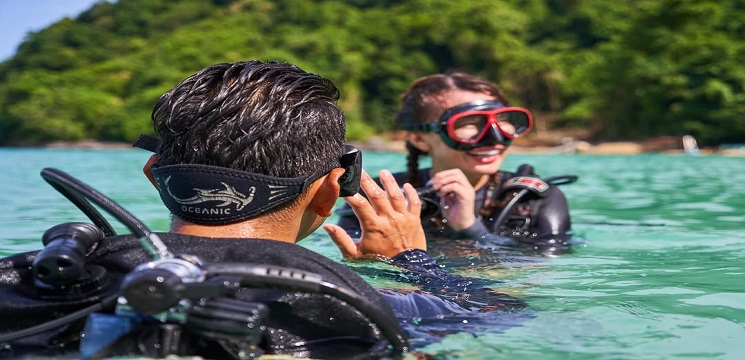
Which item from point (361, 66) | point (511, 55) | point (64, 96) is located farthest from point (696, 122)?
point (64, 96)

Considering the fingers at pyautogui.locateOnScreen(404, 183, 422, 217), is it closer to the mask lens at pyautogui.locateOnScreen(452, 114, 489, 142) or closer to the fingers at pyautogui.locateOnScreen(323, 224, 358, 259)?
the fingers at pyautogui.locateOnScreen(323, 224, 358, 259)

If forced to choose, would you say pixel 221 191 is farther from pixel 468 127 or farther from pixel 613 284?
pixel 468 127

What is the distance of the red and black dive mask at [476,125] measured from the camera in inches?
175

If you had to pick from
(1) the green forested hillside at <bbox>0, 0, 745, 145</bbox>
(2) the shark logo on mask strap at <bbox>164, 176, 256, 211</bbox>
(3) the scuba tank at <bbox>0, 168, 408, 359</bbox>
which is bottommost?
(3) the scuba tank at <bbox>0, 168, 408, 359</bbox>

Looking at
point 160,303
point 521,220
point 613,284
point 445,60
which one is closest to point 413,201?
point 613,284

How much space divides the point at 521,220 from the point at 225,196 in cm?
307

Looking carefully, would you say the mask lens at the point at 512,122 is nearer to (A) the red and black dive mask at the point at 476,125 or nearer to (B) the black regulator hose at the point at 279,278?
(A) the red and black dive mask at the point at 476,125

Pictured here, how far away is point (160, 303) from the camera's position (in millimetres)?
1368

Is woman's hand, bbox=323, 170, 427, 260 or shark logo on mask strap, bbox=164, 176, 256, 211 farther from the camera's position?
woman's hand, bbox=323, 170, 427, 260

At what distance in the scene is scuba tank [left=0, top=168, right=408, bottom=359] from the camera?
1393 millimetres

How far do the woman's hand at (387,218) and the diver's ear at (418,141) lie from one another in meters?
1.91

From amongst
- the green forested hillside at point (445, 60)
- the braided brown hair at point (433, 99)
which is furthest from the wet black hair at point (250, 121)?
the green forested hillside at point (445, 60)

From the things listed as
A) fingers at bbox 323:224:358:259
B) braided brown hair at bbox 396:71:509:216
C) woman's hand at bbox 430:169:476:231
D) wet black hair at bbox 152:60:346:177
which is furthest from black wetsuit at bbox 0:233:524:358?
braided brown hair at bbox 396:71:509:216

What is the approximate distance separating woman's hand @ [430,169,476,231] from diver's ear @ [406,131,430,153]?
1.86ft
